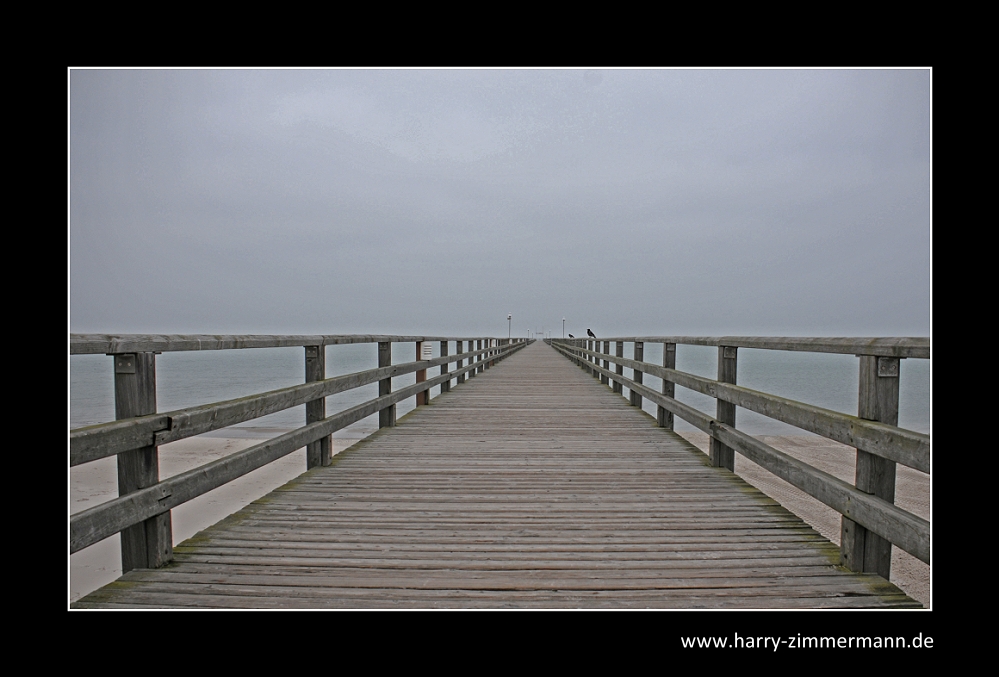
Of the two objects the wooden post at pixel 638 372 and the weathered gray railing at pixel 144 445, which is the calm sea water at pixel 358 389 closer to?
the weathered gray railing at pixel 144 445

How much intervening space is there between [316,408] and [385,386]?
1562mm

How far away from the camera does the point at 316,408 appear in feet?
11.7

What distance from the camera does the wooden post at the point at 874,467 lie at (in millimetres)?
2004

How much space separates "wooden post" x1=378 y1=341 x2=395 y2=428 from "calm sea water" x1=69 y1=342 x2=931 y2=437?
587mm

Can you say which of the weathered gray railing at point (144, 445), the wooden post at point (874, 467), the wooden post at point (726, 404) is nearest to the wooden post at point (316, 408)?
the weathered gray railing at point (144, 445)

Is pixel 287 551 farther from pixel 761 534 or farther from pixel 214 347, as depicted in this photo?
pixel 761 534

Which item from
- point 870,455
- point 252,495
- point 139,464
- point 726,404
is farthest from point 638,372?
point 252,495

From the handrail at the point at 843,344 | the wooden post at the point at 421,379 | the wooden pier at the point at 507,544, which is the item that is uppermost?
the handrail at the point at 843,344

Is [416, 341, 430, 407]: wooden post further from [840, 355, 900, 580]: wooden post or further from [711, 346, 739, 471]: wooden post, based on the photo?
[840, 355, 900, 580]: wooden post


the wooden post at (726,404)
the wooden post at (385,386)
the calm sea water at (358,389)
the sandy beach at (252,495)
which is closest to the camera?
the wooden post at (726,404)

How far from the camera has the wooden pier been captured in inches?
77.9

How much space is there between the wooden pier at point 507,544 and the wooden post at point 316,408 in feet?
A: 0.31
